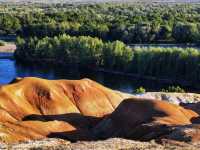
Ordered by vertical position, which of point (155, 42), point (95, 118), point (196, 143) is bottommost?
point (155, 42)

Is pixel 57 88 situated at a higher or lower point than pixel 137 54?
higher

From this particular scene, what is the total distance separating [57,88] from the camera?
39.7 meters

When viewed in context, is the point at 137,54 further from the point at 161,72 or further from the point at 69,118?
the point at 69,118

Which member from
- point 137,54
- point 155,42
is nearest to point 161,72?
point 137,54

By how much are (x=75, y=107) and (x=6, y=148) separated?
14024 millimetres

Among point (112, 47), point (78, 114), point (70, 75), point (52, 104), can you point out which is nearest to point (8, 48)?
point (112, 47)

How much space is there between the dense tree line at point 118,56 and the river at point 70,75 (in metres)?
2.66

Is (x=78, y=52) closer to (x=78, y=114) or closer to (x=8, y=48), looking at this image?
(x=8, y=48)

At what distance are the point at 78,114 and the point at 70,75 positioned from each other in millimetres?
52717

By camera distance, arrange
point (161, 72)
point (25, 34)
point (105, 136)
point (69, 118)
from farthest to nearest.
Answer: point (25, 34) → point (161, 72) → point (69, 118) → point (105, 136)

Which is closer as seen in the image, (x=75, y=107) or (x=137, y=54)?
(x=75, y=107)

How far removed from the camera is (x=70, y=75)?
90062 millimetres

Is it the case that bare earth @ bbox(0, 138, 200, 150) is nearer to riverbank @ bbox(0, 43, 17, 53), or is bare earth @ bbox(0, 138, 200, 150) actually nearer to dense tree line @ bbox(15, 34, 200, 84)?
dense tree line @ bbox(15, 34, 200, 84)

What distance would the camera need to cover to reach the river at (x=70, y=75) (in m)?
82.3
